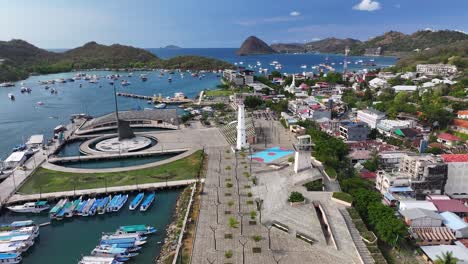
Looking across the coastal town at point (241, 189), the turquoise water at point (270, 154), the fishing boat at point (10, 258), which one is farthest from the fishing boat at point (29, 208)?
the turquoise water at point (270, 154)

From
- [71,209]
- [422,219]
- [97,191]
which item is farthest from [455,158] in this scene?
[71,209]

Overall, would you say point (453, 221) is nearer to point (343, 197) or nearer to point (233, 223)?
point (343, 197)

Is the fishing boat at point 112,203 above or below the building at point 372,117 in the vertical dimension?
below

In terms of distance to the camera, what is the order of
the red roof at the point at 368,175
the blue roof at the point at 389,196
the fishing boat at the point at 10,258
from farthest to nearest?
the red roof at the point at 368,175
the blue roof at the point at 389,196
the fishing boat at the point at 10,258

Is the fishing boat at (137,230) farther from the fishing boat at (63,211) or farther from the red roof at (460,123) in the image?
the red roof at (460,123)

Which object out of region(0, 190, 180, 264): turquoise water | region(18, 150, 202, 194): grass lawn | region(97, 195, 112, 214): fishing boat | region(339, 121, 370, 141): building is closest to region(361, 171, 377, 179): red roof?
region(339, 121, 370, 141): building

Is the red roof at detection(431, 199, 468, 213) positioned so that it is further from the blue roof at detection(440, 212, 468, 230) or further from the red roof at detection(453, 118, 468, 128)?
the red roof at detection(453, 118, 468, 128)
